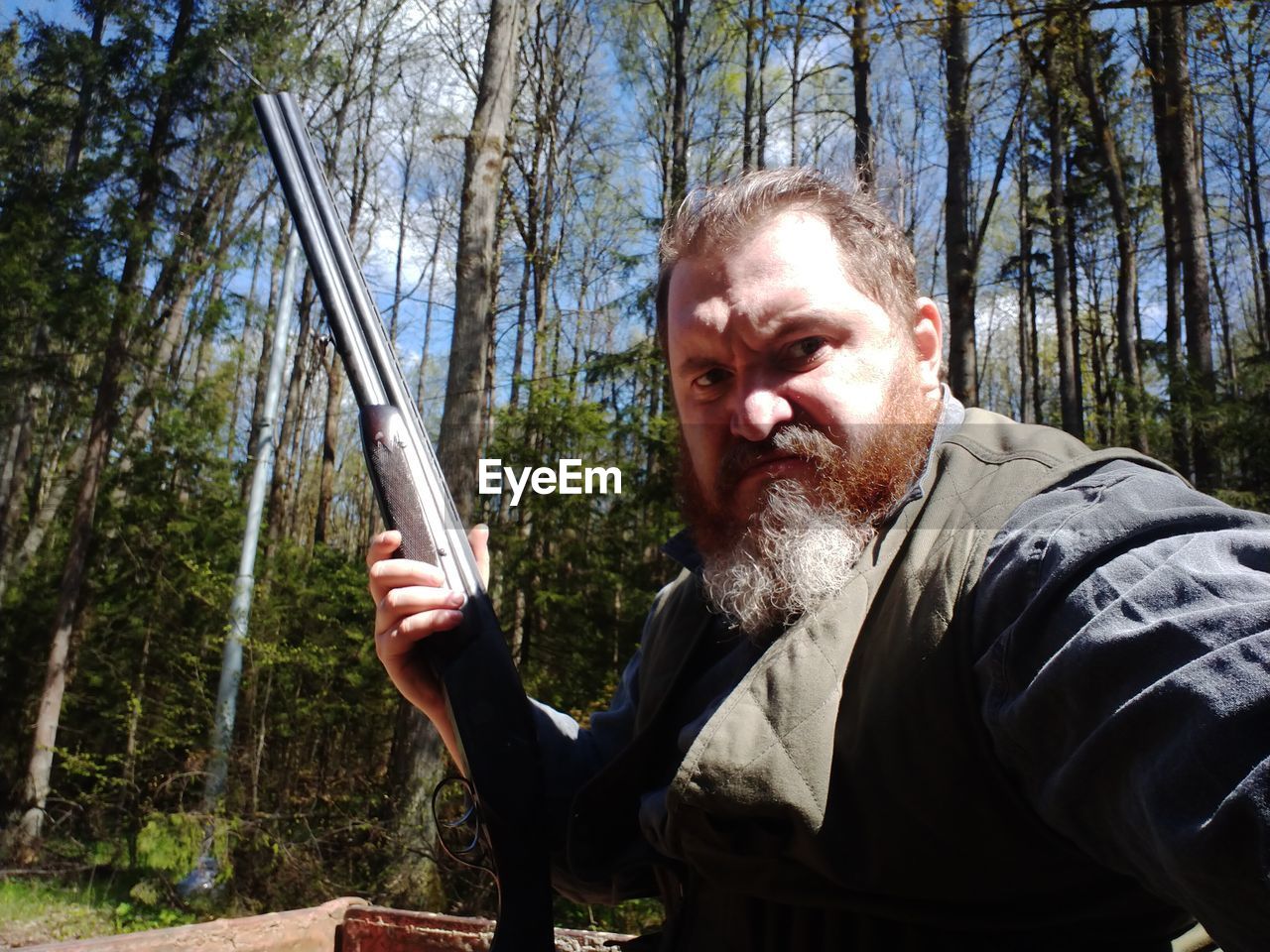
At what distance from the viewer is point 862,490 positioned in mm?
1488

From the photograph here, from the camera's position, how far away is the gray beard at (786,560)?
1.42 meters

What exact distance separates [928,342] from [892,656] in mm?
878

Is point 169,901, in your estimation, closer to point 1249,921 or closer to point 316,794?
point 316,794

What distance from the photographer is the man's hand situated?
1.86 meters

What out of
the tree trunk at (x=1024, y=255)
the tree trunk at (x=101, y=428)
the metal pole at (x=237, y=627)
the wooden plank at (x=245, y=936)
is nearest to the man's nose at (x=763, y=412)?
the wooden plank at (x=245, y=936)

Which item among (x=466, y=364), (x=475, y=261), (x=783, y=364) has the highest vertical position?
(x=475, y=261)

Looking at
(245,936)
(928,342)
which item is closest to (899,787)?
(928,342)

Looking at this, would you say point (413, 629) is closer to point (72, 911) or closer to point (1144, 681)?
point (1144, 681)

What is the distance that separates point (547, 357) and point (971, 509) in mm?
16523

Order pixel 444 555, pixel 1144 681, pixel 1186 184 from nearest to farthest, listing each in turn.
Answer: pixel 1144 681 < pixel 444 555 < pixel 1186 184

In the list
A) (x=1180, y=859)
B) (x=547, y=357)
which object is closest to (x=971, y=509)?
(x=1180, y=859)

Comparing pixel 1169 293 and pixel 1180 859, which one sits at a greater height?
pixel 1169 293

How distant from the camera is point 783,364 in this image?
1550 millimetres

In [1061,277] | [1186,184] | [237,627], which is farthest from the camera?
[1061,277]
